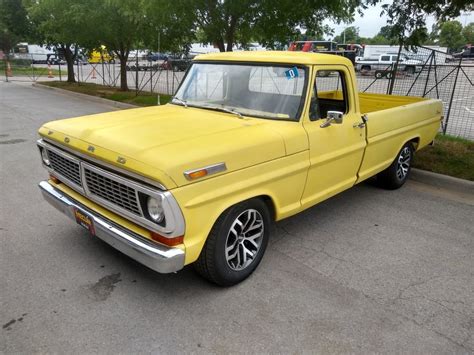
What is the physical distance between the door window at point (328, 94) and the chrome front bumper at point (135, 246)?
1.96 metres

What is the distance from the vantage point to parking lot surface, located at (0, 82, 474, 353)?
2834 millimetres

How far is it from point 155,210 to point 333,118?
200 centimetres

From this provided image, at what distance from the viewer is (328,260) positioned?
3.94 m

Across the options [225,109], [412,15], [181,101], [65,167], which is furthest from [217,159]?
[412,15]

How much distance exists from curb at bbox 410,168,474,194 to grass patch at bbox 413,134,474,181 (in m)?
0.14

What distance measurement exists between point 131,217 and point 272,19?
30.6 ft

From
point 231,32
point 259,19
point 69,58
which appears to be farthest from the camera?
point 69,58

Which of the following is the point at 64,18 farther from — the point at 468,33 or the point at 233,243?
the point at 468,33

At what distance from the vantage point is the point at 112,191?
10.4ft

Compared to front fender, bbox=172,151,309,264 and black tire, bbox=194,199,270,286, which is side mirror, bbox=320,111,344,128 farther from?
black tire, bbox=194,199,270,286

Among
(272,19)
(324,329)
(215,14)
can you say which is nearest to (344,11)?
(272,19)

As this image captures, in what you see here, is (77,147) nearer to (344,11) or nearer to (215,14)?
(215,14)

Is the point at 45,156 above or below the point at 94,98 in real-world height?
above

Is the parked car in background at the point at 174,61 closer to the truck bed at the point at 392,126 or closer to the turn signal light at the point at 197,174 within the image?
the truck bed at the point at 392,126
